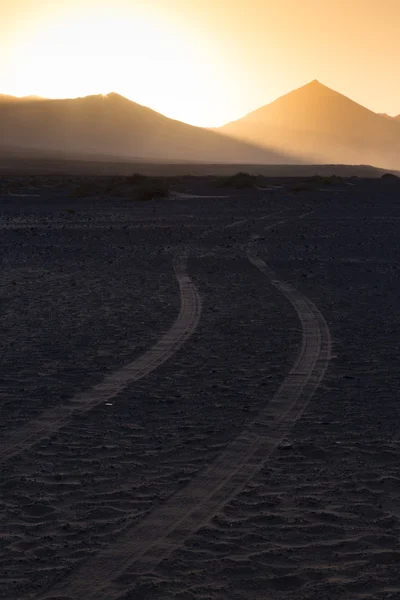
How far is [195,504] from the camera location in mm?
6426

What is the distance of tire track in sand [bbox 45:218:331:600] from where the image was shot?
5.30 meters

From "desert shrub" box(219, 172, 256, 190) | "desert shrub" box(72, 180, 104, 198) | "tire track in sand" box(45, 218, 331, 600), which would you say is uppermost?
"desert shrub" box(219, 172, 256, 190)

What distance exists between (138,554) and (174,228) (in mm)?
24807

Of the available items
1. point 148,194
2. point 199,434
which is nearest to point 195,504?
point 199,434

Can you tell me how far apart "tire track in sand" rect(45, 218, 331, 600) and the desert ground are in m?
0.02

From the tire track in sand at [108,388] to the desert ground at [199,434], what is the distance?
0.03 meters

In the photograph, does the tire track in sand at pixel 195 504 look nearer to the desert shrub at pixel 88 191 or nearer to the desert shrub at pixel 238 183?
the desert shrub at pixel 88 191

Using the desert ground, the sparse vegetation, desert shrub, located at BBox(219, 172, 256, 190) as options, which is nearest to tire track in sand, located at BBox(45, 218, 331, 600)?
the desert ground

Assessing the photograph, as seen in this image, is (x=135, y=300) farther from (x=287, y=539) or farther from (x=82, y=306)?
(x=287, y=539)

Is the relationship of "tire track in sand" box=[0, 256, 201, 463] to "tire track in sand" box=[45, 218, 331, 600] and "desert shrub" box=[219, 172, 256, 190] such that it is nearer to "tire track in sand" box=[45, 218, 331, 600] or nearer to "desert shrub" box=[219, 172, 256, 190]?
"tire track in sand" box=[45, 218, 331, 600]

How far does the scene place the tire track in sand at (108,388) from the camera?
7.91m

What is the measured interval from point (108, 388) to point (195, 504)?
338 cm

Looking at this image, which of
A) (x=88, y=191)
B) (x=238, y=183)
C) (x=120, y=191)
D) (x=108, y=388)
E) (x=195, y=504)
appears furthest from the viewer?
(x=238, y=183)

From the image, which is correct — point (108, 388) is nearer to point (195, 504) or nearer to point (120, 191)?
point (195, 504)
